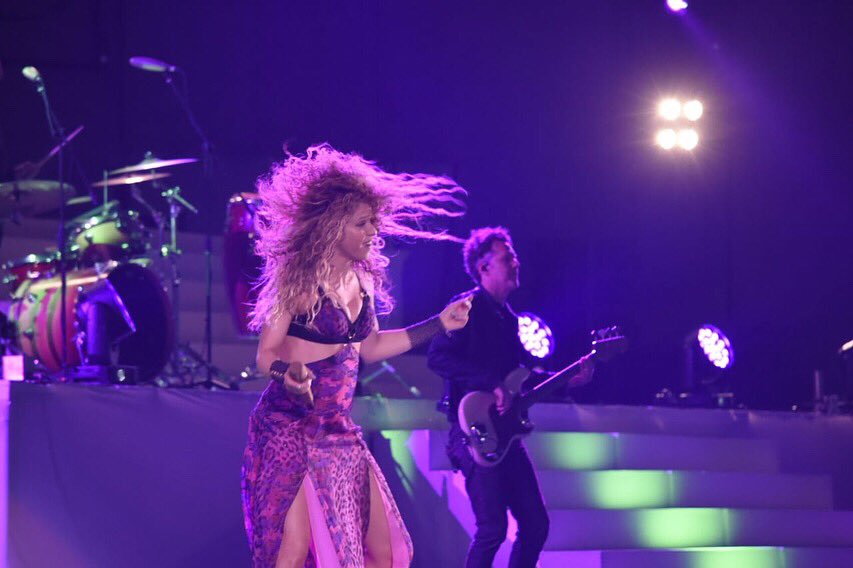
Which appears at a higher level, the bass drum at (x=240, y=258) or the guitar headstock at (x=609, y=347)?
the bass drum at (x=240, y=258)

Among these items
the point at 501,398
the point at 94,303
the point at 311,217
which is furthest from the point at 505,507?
the point at 94,303

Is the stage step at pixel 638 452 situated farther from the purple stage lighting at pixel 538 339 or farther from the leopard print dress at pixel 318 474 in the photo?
the leopard print dress at pixel 318 474

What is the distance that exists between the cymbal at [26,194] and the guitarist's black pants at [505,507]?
3738mm

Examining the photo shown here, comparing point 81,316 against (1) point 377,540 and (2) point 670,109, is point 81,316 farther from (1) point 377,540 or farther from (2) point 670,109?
(2) point 670,109

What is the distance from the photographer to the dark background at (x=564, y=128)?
33.2 feet

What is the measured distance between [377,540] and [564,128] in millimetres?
7021

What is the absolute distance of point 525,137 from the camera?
10648mm

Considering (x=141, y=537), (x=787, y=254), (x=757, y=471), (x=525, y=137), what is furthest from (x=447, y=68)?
(x=141, y=537)

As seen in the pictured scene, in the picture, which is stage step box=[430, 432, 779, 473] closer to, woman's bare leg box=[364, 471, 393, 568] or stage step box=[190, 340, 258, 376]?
woman's bare leg box=[364, 471, 393, 568]

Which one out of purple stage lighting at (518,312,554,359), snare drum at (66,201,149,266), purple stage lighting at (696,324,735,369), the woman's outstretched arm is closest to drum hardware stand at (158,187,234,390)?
snare drum at (66,201,149,266)

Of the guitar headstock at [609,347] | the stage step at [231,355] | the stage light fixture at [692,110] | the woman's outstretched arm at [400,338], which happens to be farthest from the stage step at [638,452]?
the stage light fixture at [692,110]

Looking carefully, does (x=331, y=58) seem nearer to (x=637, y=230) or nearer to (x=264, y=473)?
(x=637, y=230)

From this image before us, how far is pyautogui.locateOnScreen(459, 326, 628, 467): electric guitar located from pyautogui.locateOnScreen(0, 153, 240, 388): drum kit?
2.28m

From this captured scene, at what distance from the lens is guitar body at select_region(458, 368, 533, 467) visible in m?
5.68
